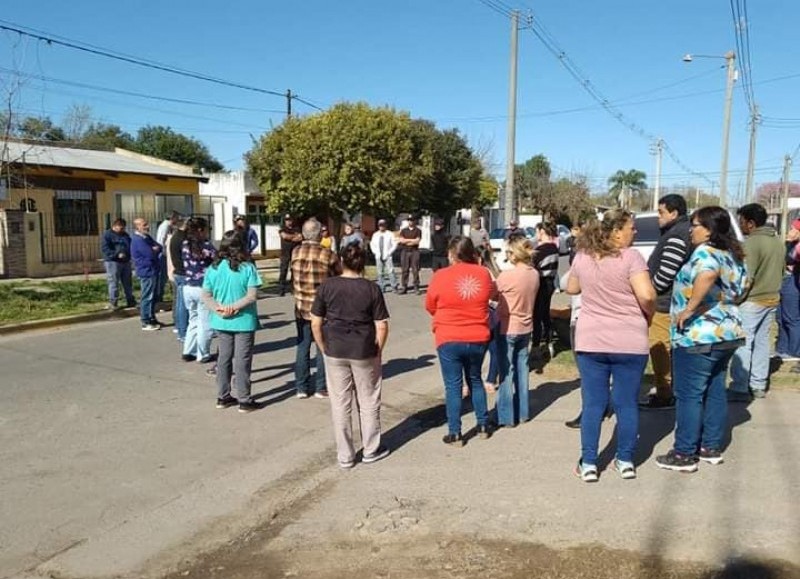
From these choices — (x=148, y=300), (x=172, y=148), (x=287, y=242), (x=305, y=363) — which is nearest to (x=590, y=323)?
(x=305, y=363)

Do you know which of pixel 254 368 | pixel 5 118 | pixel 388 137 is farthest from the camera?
pixel 388 137

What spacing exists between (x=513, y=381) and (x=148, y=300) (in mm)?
6716

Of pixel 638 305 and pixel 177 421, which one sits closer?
pixel 638 305

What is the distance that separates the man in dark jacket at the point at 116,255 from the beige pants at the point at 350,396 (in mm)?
7949

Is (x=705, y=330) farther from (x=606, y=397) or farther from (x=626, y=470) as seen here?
(x=626, y=470)

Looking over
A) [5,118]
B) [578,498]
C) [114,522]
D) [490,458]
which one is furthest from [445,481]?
[5,118]

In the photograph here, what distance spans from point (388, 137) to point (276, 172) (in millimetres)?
4287

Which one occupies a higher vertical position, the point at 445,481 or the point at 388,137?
the point at 388,137

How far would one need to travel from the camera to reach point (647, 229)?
11.3 metres

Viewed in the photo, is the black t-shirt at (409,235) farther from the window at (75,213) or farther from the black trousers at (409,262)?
the window at (75,213)

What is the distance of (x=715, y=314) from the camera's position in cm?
446

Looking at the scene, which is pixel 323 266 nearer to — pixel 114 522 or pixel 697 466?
pixel 114 522

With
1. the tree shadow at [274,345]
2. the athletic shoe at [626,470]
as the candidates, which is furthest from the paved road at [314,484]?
the tree shadow at [274,345]

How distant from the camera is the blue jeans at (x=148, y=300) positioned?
10.3 m
